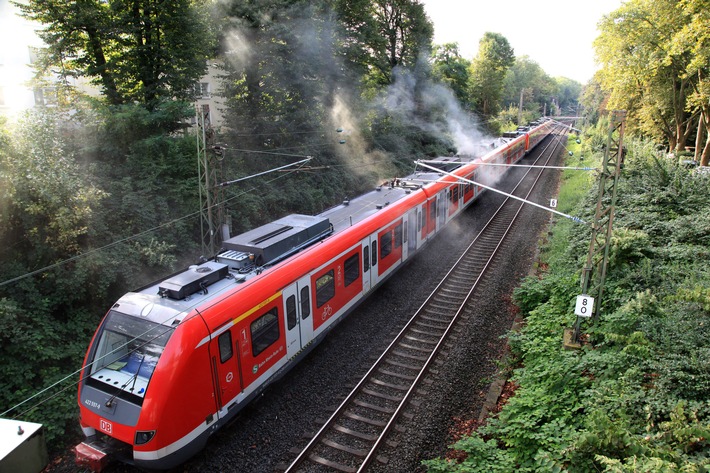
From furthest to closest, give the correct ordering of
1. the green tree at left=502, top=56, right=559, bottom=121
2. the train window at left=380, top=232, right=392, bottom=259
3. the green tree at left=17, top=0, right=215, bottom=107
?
the green tree at left=502, top=56, right=559, bottom=121 → the green tree at left=17, top=0, right=215, bottom=107 → the train window at left=380, top=232, right=392, bottom=259

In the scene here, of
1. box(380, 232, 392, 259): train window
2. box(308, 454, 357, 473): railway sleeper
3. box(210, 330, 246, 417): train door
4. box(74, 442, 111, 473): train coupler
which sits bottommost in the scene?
box(308, 454, 357, 473): railway sleeper

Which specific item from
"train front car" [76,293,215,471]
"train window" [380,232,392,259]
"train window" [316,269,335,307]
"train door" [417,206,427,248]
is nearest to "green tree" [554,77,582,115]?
"train door" [417,206,427,248]

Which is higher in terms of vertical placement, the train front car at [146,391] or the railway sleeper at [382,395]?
the train front car at [146,391]

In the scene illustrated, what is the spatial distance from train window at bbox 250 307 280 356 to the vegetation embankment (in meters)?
3.42

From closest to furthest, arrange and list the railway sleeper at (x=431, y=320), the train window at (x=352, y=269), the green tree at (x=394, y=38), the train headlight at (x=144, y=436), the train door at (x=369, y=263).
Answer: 1. the train headlight at (x=144, y=436)
2. the train window at (x=352, y=269)
3. the railway sleeper at (x=431, y=320)
4. the train door at (x=369, y=263)
5. the green tree at (x=394, y=38)

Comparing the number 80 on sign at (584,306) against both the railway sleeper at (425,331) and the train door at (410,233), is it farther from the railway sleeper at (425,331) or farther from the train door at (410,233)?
the train door at (410,233)

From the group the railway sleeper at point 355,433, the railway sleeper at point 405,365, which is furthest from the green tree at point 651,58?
the railway sleeper at point 355,433

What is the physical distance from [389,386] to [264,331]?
2910 millimetres

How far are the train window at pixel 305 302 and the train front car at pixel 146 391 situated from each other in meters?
2.64

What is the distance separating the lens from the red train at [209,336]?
6324mm

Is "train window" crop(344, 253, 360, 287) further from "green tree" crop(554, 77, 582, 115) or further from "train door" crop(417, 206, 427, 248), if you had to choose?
"green tree" crop(554, 77, 582, 115)

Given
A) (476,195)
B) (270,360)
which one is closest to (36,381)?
(270,360)

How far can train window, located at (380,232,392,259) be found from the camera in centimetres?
1257

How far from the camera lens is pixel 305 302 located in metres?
9.15
